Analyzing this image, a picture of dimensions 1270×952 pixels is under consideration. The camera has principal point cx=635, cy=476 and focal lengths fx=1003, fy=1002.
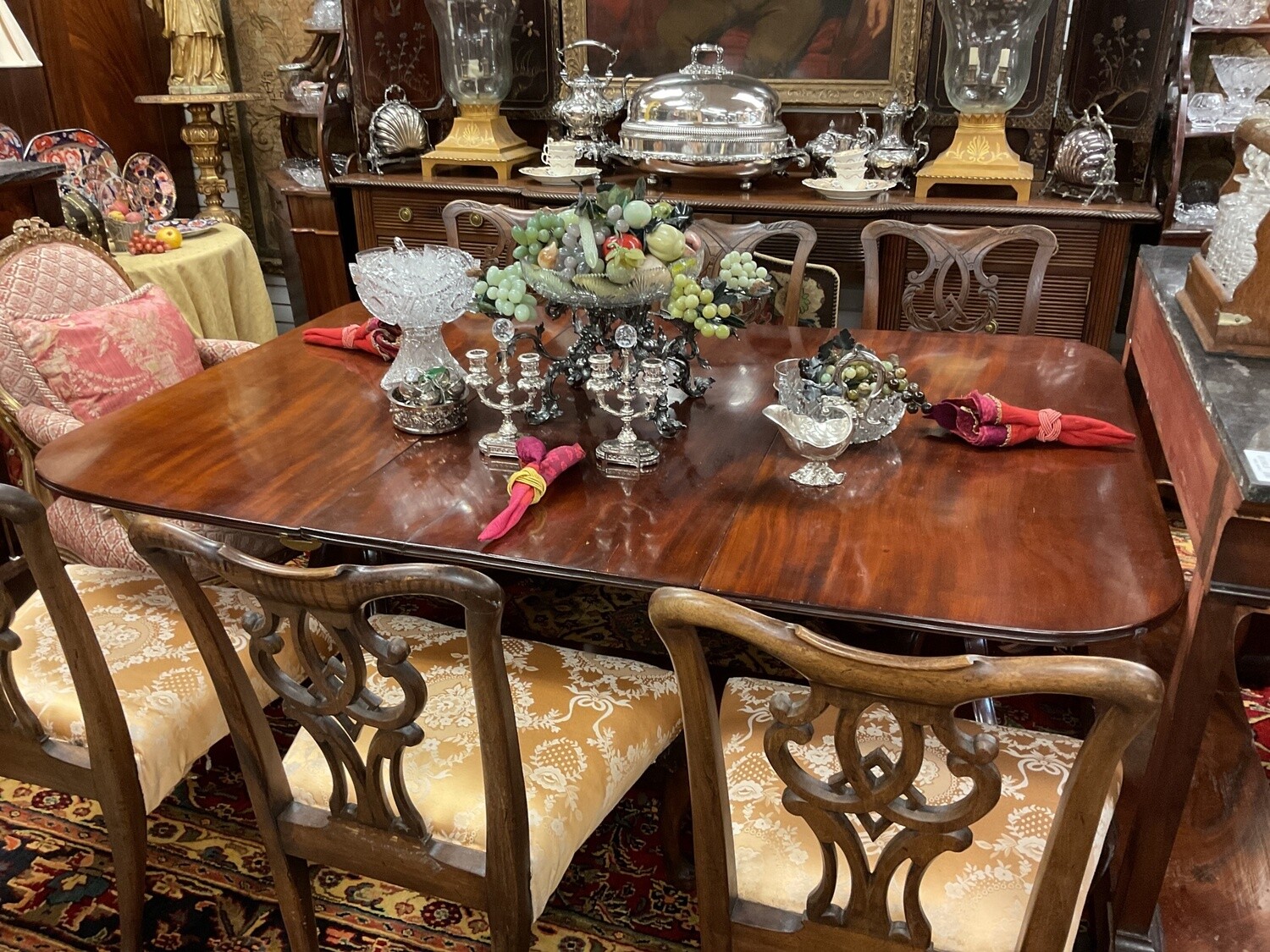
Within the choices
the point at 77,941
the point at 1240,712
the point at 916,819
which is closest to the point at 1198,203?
the point at 1240,712

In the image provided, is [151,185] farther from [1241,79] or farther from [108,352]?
[1241,79]

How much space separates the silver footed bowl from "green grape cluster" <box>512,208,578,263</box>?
1.43 ft

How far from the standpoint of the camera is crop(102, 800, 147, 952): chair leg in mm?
1432

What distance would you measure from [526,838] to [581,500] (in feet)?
1.54

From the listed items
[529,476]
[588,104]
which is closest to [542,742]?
[529,476]

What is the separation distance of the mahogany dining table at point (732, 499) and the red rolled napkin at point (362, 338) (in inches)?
4.2

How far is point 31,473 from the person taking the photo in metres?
2.00

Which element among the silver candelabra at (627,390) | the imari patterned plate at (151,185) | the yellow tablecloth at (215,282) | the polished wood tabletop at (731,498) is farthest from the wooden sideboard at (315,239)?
the silver candelabra at (627,390)

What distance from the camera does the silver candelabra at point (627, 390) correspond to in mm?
1524

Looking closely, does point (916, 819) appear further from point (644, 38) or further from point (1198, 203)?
point (644, 38)

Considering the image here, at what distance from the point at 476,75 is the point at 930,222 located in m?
1.57

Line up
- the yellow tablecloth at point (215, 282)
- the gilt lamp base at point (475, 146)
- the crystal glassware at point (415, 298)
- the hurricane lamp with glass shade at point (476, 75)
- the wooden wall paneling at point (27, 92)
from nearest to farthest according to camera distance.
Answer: the crystal glassware at point (415, 298), the yellow tablecloth at point (215, 282), the hurricane lamp with glass shade at point (476, 75), the gilt lamp base at point (475, 146), the wooden wall paneling at point (27, 92)

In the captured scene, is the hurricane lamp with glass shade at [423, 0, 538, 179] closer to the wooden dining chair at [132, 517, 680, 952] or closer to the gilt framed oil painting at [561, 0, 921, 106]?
the gilt framed oil painting at [561, 0, 921, 106]

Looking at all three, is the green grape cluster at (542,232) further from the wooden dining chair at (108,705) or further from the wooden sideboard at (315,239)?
the wooden sideboard at (315,239)
